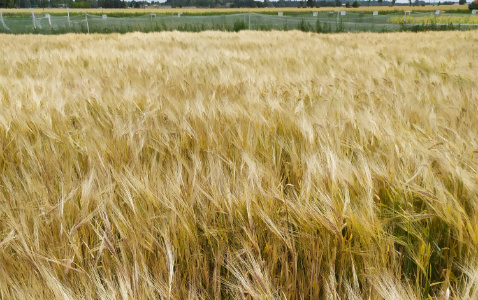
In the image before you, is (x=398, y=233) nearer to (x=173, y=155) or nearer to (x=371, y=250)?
(x=371, y=250)

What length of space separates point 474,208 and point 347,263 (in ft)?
1.09

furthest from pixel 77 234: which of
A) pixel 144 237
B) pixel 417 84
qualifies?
pixel 417 84

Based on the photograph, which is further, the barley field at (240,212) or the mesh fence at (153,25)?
the mesh fence at (153,25)

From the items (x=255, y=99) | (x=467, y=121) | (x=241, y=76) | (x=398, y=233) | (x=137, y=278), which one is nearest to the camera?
(x=137, y=278)

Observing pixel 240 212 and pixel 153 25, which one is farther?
pixel 153 25

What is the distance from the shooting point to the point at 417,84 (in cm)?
235

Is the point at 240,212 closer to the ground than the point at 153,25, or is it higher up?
closer to the ground

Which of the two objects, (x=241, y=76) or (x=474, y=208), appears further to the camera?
(x=241, y=76)

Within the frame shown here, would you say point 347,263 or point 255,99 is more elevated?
point 255,99

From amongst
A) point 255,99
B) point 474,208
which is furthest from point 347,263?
point 255,99

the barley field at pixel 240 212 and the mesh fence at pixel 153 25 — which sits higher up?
the mesh fence at pixel 153 25

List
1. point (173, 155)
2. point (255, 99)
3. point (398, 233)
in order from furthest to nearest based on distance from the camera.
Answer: point (255, 99) < point (173, 155) < point (398, 233)

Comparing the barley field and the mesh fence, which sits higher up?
the mesh fence

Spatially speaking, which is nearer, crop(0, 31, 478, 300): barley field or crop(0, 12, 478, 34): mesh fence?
crop(0, 31, 478, 300): barley field
